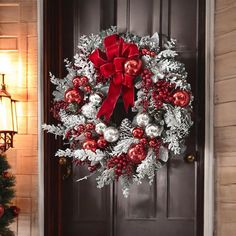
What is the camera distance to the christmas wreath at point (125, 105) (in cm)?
251

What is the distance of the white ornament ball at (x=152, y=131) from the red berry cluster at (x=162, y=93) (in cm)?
11

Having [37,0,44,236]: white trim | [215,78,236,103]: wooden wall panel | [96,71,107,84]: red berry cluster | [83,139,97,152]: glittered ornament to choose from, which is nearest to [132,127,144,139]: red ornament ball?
[83,139,97,152]: glittered ornament

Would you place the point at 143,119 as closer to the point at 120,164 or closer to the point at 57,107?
the point at 120,164

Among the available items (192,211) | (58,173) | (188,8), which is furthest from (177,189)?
(188,8)

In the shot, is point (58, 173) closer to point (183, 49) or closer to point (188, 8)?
point (183, 49)

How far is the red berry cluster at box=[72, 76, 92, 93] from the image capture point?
8.48 ft

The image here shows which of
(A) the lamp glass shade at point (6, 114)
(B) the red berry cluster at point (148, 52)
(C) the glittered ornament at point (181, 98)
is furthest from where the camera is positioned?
(A) the lamp glass shade at point (6, 114)

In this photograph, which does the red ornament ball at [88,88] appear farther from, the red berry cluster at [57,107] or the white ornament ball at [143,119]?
the white ornament ball at [143,119]

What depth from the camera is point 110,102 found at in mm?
2580

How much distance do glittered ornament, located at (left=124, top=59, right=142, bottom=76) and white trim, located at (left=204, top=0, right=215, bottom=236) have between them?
50cm

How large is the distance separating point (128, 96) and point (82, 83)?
27cm

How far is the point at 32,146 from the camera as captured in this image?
2.85 meters

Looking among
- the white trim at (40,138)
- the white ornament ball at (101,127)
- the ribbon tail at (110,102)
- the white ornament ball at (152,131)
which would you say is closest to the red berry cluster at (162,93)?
the white ornament ball at (152,131)

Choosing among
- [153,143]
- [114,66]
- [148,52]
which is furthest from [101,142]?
[148,52]
